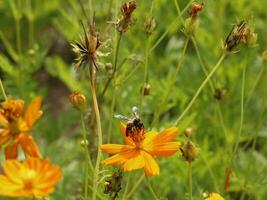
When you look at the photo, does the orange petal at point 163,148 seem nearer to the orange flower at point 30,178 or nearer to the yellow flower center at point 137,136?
the yellow flower center at point 137,136

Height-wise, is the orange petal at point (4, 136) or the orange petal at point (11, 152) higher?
the orange petal at point (4, 136)

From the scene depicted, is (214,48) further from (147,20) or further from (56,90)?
(56,90)

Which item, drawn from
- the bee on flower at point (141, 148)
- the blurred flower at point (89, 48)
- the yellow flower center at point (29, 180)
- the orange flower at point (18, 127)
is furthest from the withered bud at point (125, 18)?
the yellow flower center at point (29, 180)

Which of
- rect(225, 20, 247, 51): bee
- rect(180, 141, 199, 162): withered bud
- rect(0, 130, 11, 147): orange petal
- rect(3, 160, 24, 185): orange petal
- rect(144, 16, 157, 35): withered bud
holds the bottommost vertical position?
rect(180, 141, 199, 162): withered bud

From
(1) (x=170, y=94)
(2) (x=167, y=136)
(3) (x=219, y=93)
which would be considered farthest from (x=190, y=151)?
(1) (x=170, y=94)

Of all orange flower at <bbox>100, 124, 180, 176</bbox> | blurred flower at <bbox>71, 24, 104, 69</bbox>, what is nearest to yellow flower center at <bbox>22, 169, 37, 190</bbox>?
orange flower at <bbox>100, 124, 180, 176</bbox>

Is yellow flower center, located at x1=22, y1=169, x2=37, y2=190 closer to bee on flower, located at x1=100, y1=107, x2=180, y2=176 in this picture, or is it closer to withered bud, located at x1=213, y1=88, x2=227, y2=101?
bee on flower, located at x1=100, y1=107, x2=180, y2=176

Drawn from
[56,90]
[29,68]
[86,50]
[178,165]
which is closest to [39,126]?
[29,68]
